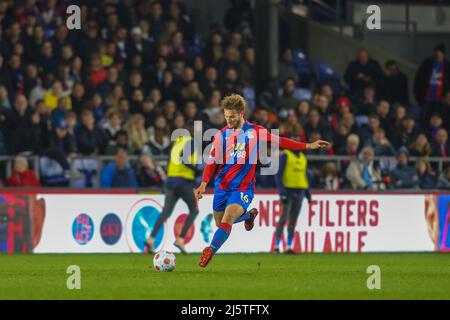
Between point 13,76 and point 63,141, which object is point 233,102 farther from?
point 13,76

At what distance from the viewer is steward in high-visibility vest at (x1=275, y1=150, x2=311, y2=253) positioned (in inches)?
844

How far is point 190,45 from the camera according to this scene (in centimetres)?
2619

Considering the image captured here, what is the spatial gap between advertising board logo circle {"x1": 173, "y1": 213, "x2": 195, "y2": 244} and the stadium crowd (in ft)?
2.90

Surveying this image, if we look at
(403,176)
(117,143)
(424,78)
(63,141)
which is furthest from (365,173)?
(63,141)

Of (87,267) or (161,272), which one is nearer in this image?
(161,272)

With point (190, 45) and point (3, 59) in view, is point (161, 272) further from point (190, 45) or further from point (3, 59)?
point (190, 45)

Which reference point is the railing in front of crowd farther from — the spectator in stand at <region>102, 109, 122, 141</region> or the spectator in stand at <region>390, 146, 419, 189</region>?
the spectator in stand at <region>390, 146, 419, 189</region>

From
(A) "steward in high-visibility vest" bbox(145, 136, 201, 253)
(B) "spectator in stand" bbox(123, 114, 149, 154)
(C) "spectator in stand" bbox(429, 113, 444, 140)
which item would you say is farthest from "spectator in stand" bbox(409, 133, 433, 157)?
(A) "steward in high-visibility vest" bbox(145, 136, 201, 253)

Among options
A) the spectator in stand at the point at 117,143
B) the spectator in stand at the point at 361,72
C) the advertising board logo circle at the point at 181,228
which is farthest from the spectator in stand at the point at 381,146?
the spectator in stand at the point at 117,143

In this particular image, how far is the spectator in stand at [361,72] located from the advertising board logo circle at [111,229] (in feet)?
23.9

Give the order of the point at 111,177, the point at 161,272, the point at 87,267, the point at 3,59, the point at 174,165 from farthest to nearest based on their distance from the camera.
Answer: the point at 3,59 < the point at 111,177 < the point at 174,165 < the point at 87,267 < the point at 161,272

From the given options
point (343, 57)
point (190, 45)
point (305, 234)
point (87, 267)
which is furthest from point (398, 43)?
point (87, 267)

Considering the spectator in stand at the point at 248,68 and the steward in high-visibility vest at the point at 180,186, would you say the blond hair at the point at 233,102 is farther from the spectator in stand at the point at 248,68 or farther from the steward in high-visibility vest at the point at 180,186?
the spectator in stand at the point at 248,68

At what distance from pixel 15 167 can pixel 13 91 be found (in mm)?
2507
